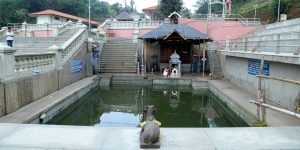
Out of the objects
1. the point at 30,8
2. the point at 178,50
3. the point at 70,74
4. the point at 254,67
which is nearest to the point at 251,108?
the point at 254,67

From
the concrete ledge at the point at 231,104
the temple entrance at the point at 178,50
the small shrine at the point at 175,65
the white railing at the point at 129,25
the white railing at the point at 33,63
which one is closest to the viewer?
the concrete ledge at the point at 231,104

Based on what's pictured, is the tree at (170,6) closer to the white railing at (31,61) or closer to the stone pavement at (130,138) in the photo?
the white railing at (31,61)

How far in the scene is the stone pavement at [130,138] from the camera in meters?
4.60

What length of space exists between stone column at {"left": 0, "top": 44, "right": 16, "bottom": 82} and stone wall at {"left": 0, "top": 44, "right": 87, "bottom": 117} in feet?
0.62

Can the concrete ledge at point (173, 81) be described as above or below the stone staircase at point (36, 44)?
below

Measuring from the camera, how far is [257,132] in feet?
17.8

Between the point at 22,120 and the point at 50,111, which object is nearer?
the point at 22,120

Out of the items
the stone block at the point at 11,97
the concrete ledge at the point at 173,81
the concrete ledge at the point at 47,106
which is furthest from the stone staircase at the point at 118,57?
the stone block at the point at 11,97

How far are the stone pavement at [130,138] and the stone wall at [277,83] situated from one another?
260 cm

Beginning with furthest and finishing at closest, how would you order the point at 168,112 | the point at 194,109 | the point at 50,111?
the point at 194,109 → the point at 168,112 → the point at 50,111

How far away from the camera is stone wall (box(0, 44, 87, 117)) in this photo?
23.0ft

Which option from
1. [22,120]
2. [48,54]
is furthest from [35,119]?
[48,54]

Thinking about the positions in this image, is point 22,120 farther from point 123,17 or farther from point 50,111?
point 123,17

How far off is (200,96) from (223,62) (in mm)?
4036
